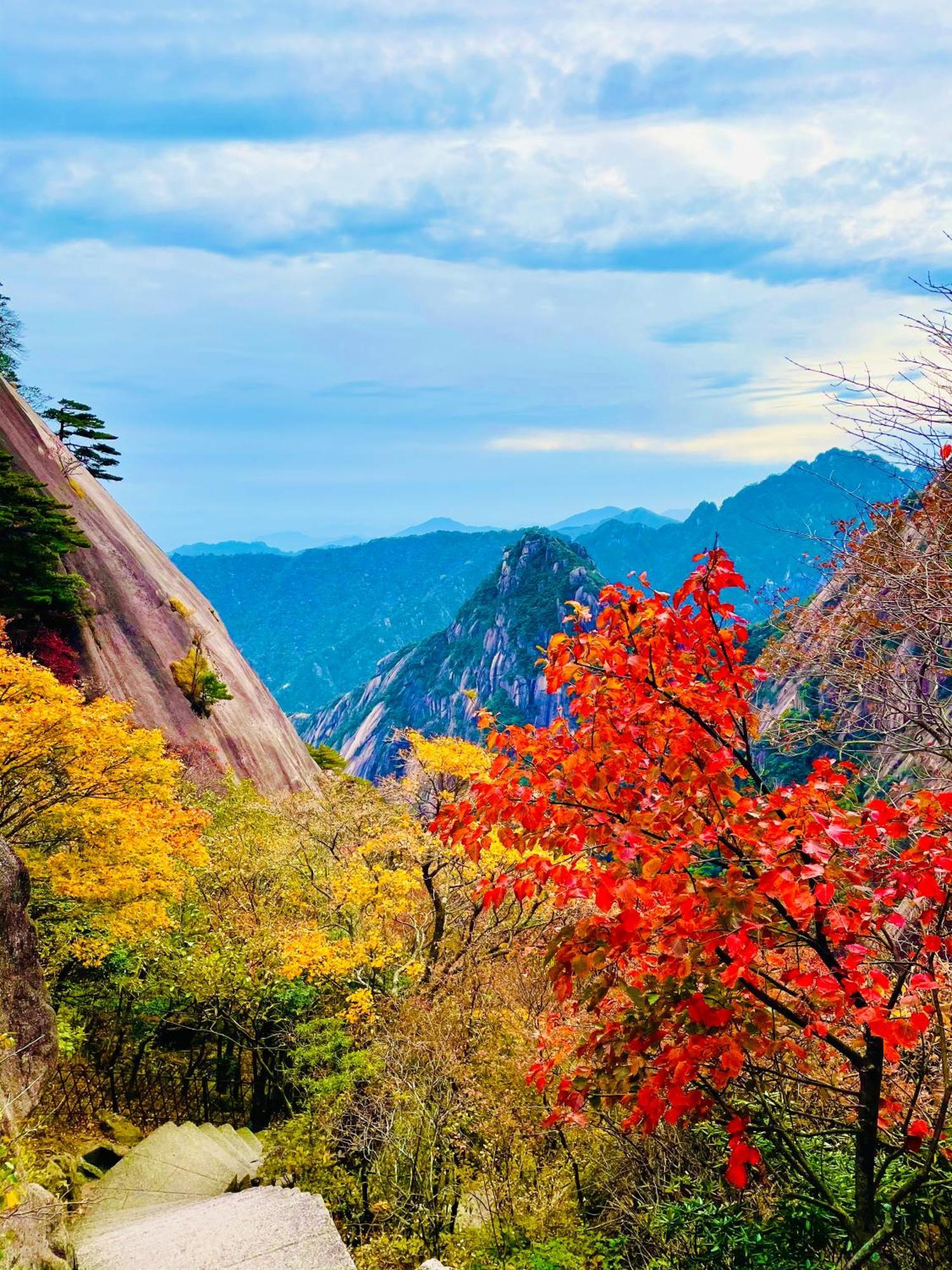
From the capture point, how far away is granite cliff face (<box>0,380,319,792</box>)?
39531 millimetres

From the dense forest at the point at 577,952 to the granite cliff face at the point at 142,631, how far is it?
→ 892 cm

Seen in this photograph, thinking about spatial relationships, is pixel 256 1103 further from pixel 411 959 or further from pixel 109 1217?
pixel 109 1217

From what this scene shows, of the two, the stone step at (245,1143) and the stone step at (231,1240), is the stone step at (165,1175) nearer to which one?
the stone step at (245,1143)

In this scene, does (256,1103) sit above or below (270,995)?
below

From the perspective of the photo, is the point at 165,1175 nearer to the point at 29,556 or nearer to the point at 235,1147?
the point at 235,1147

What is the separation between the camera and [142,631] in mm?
43500

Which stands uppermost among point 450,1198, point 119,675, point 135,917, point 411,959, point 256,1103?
point 119,675

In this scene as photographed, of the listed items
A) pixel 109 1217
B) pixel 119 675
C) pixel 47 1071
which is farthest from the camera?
pixel 119 675

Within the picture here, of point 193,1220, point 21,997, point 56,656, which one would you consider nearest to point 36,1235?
point 193,1220

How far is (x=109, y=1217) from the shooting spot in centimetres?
1282

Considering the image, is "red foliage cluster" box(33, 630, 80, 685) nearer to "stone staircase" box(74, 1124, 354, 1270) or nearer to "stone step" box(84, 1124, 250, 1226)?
"stone step" box(84, 1124, 250, 1226)

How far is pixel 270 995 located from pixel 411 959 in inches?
157

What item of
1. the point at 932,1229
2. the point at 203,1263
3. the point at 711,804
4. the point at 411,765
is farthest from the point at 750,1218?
the point at 411,765

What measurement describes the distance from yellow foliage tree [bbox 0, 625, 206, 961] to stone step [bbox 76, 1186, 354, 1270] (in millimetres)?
6857
